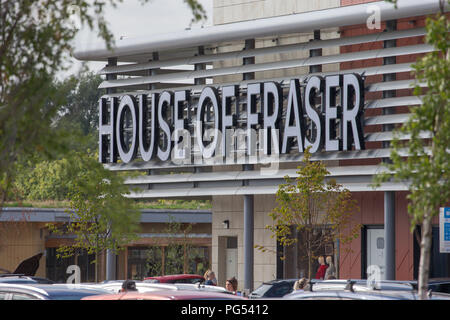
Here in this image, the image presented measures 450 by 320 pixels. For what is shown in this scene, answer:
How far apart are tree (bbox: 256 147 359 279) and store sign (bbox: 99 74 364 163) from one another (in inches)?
48.1

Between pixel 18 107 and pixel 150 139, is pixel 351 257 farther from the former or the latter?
pixel 18 107

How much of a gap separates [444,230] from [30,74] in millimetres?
13230

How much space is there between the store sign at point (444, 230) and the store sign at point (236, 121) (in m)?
6.62

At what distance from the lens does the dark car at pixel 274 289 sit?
79.1 ft

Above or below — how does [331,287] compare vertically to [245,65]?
below

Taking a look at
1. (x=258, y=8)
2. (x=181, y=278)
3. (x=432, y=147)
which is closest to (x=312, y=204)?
(x=181, y=278)

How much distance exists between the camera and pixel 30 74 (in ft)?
39.4

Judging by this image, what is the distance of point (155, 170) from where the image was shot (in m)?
35.8

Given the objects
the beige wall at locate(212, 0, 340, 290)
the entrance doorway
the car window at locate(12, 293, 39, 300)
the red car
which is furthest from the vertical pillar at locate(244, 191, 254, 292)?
the car window at locate(12, 293, 39, 300)

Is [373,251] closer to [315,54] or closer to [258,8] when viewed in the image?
[315,54]

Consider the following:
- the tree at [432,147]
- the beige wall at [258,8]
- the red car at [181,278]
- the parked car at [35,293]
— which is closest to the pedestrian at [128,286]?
the parked car at [35,293]
